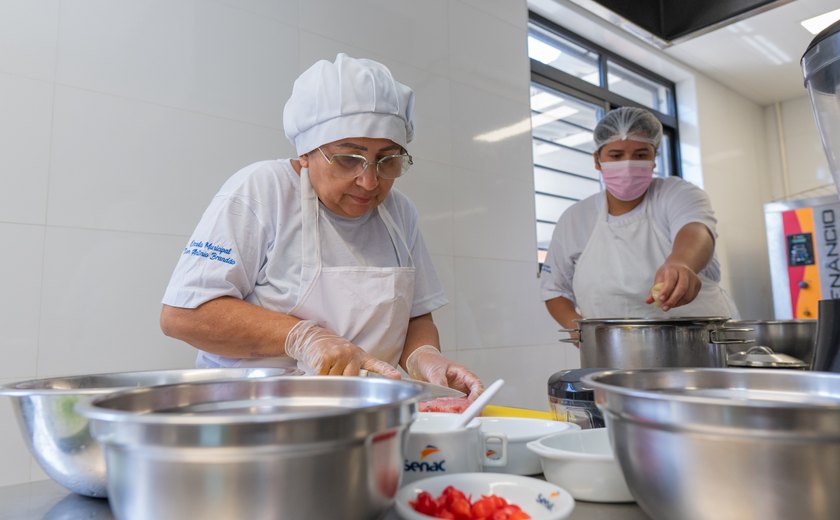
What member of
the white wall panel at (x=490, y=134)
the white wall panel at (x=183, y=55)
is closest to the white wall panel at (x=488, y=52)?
the white wall panel at (x=490, y=134)

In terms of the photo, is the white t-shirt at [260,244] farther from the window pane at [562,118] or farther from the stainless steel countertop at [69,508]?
the window pane at [562,118]

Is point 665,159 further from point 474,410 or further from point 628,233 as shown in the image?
point 474,410

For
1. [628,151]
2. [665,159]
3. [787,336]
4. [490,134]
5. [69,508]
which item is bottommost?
[69,508]

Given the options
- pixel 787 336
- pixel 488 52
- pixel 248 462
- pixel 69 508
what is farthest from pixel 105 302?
pixel 787 336

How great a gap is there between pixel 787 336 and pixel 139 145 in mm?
2170

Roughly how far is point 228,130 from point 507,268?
1.45 meters

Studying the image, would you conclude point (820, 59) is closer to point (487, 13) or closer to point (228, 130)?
point (228, 130)

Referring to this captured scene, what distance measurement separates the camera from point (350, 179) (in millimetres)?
1368

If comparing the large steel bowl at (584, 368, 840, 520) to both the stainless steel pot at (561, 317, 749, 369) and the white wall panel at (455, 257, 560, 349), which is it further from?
the white wall panel at (455, 257, 560, 349)

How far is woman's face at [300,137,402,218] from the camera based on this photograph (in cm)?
136

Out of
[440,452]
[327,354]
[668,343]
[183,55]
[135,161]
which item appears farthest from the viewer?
[183,55]

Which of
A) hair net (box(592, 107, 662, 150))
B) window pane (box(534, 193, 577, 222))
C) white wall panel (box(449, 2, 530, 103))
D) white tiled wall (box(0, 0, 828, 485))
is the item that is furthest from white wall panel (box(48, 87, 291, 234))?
window pane (box(534, 193, 577, 222))

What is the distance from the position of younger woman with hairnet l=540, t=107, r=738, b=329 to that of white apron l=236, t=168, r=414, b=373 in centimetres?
103

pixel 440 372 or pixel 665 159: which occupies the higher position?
pixel 665 159
